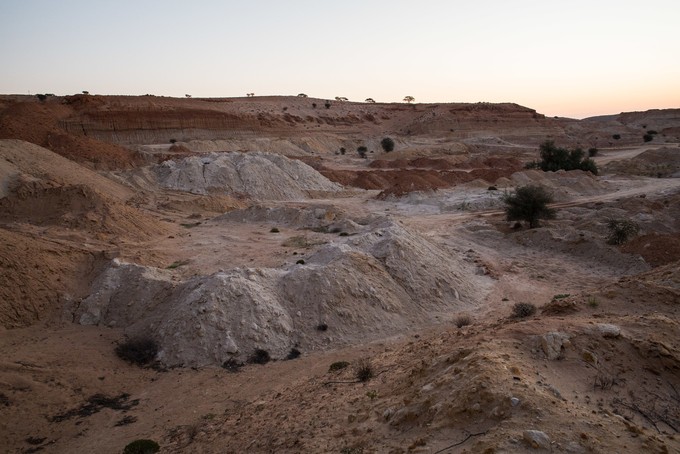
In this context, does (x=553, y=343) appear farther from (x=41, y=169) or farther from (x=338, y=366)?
(x=41, y=169)

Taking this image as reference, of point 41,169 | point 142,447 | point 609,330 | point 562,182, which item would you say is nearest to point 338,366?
point 142,447

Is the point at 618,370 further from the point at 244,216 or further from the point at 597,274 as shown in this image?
the point at 244,216

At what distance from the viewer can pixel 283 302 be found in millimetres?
12086

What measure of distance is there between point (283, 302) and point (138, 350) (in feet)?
11.7

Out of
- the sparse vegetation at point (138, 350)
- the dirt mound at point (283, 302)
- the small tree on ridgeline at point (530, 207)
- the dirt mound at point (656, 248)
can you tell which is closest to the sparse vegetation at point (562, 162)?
the small tree on ridgeline at point (530, 207)

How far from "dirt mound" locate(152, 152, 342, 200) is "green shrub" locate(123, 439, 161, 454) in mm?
23162

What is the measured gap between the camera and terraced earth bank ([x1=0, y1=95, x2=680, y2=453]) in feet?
20.3

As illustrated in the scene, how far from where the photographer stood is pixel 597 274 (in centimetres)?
1625

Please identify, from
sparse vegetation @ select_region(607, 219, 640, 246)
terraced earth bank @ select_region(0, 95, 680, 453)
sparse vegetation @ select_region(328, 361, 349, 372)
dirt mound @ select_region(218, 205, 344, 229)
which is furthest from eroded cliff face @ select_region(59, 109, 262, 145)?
sparse vegetation @ select_region(328, 361, 349, 372)

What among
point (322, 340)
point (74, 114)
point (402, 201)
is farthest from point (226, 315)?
point (74, 114)

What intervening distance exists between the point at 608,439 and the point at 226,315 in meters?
8.36

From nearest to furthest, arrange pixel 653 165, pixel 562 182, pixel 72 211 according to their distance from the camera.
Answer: pixel 72 211, pixel 562 182, pixel 653 165

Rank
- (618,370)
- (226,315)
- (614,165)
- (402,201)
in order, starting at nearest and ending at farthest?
1. (618,370)
2. (226,315)
3. (402,201)
4. (614,165)

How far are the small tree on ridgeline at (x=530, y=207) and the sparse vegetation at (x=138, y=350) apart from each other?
16.7 m
